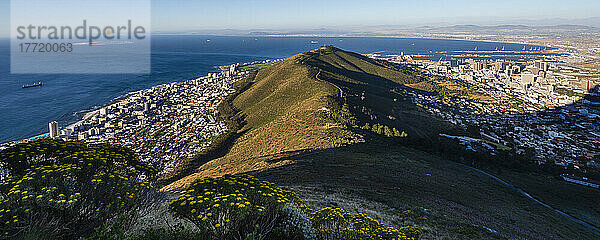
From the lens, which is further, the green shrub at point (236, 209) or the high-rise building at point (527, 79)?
the high-rise building at point (527, 79)

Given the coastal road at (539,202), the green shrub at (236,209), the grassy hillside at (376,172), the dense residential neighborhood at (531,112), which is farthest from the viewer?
the dense residential neighborhood at (531,112)

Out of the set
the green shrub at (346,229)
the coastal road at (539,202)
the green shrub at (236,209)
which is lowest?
the coastal road at (539,202)

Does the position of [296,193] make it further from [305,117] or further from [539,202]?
[305,117]

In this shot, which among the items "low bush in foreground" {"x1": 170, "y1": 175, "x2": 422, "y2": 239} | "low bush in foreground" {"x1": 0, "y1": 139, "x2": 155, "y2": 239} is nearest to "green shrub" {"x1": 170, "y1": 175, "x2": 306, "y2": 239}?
"low bush in foreground" {"x1": 170, "y1": 175, "x2": 422, "y2": 239}

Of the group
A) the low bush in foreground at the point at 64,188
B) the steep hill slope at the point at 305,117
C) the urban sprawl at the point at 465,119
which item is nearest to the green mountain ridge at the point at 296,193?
the low bush in foreground at the point at 64,188

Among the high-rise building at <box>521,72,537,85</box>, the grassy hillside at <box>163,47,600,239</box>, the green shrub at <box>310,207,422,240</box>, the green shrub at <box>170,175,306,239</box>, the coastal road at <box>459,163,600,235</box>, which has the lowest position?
the coastal road at <box>459,163,600,235</box>

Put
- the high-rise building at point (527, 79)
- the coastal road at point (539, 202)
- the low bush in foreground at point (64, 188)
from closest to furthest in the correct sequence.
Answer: the low bush in foreground at point (64, 188), the coastal road at point (539, 202), the high-rise building at point (527, 79)

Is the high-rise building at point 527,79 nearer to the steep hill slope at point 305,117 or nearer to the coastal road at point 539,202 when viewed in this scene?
the steep hill slope at point 305,117

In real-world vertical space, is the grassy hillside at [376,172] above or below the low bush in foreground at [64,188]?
below

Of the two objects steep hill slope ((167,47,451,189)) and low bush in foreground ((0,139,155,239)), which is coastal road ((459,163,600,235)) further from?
low bush in foreground ((0,139,155,239))
